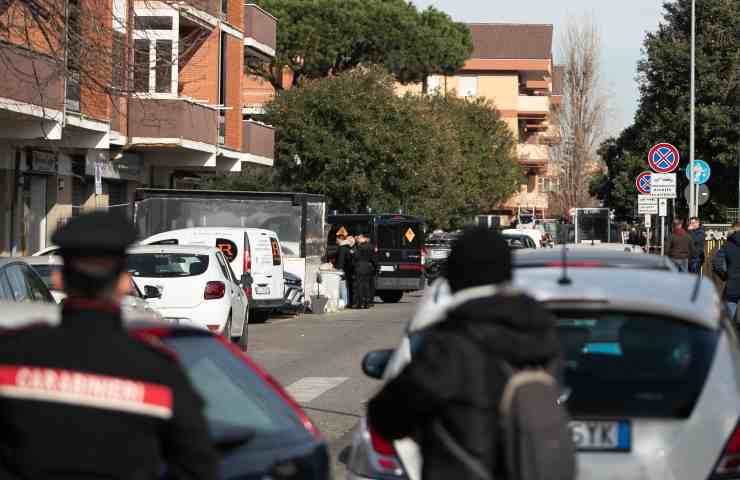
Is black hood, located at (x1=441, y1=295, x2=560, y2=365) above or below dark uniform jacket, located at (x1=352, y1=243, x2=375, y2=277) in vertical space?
above

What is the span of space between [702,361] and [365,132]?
Result: 42965mm

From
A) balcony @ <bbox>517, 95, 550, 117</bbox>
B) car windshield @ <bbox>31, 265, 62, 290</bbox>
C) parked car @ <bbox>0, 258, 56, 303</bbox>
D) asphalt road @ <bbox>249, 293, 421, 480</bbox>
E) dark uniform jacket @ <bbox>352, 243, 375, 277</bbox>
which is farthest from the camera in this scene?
balcony @ <bbox>517, 95, 550, 117</bbox>

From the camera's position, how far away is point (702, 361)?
5.64 metres

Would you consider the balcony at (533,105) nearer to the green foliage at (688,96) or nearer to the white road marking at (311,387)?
the green foliage at (688,96)

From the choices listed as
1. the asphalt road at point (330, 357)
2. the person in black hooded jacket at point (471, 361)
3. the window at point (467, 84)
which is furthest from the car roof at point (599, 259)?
the window at point (467, 84)

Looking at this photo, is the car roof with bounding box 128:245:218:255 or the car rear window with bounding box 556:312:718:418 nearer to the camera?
the car rear window with bounding box 556:312:718:418

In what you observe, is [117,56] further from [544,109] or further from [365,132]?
[544,109]

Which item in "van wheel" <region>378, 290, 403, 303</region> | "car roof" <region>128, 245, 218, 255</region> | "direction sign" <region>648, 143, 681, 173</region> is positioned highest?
"direction sign" <region>648, 143, 681, 173</region>

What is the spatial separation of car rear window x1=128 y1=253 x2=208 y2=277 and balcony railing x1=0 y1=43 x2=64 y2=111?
182 inches

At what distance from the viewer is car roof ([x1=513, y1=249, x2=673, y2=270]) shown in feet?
22.7

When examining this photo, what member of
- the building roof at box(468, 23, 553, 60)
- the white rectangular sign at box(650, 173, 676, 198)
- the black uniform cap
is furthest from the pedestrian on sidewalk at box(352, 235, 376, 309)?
the building roof at box(468, 23, 553, 60)

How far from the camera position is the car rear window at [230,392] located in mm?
5234

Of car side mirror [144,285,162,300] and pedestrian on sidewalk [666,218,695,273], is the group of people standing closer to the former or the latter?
pedestrian on sidewalk [666,218,695,273]

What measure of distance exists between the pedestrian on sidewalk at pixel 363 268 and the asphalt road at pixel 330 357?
66cm
